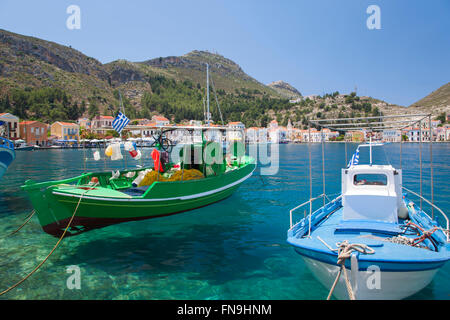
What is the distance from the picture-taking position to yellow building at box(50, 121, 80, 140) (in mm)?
94000

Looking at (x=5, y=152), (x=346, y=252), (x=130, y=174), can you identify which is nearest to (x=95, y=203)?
(x=130, y=174)

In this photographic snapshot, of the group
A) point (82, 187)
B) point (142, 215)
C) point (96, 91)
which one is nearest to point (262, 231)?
point (142, 215)

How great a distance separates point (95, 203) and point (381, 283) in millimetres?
6921

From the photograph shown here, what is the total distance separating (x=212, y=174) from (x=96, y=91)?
16345 centimetres

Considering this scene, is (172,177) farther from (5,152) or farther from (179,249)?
(5,152)

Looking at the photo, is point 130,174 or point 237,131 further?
point 237,131

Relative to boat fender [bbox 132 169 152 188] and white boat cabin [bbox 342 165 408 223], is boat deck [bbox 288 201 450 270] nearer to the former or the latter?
white boat cabin [bbox 342 165 408 223]

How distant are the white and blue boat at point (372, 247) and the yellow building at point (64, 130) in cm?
10382

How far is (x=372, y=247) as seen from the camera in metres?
4.81

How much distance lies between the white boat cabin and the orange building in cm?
8874

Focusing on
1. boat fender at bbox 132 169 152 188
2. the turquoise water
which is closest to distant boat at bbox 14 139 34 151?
the turquoise water
